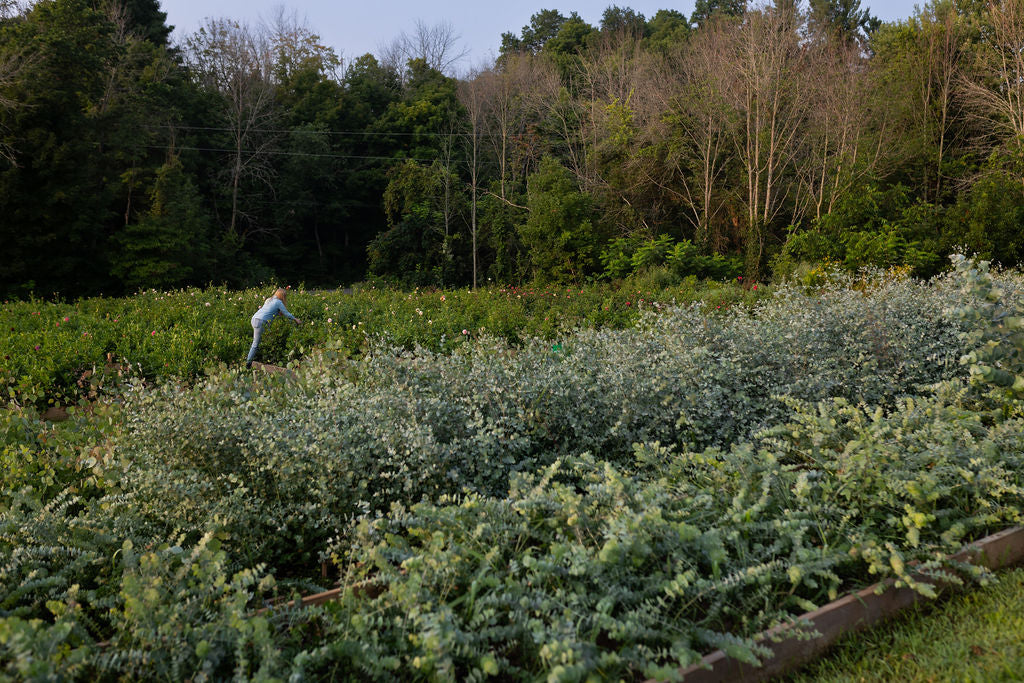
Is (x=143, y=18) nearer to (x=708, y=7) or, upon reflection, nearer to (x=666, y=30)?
(x=666, y=30)

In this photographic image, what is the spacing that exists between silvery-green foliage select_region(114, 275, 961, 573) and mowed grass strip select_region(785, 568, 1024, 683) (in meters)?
1.49

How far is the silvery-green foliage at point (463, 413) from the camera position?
3092 mm

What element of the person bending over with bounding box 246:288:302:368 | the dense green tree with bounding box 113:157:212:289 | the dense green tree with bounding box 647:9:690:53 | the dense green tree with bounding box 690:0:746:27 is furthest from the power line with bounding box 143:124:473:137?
the person bending over with bounding box 246:288:302:368

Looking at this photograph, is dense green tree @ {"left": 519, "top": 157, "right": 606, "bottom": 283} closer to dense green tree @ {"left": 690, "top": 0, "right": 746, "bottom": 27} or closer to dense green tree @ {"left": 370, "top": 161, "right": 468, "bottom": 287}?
dense green tree @ {"left": 370, "top": 161, "right": 468, "bottom": 287}

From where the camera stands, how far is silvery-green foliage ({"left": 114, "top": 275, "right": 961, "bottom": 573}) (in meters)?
3.09

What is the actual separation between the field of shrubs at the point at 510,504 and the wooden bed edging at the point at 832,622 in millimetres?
81

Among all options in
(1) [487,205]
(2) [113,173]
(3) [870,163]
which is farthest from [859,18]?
(2) [113,173]

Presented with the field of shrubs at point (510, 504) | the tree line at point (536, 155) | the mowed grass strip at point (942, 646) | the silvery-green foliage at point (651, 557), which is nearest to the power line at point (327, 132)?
the tree line at point (536, 155)

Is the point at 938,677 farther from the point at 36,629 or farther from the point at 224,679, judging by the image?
the point at 36,629

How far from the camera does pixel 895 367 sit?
509 centimetres

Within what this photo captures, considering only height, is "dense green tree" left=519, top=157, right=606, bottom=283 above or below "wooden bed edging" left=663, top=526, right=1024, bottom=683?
above

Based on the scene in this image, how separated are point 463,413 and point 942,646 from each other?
244cm

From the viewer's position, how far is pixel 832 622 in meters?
2.40

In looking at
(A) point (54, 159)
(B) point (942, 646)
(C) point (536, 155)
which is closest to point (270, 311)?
(B) point (942, 646)
